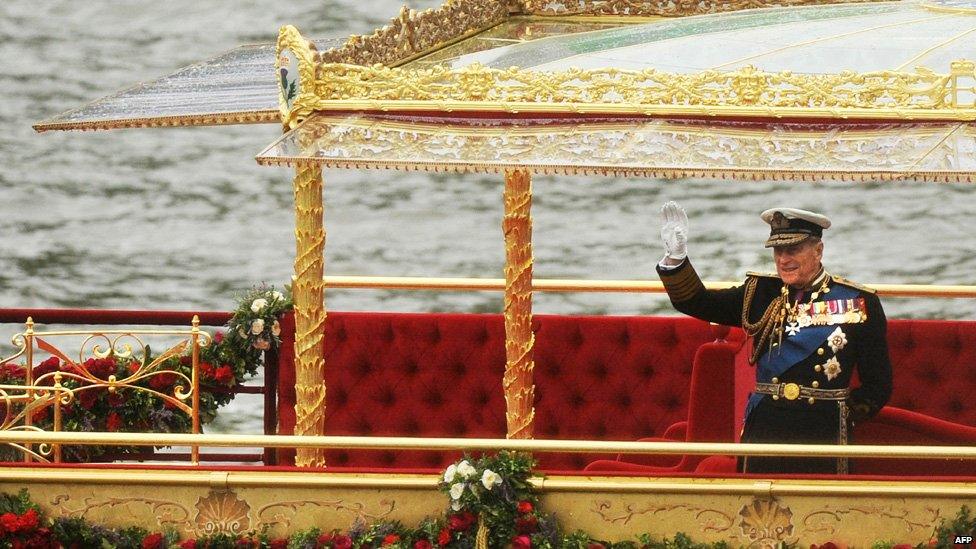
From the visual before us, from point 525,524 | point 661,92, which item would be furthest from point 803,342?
point 525,524

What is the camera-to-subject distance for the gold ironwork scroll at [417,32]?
22.2ft

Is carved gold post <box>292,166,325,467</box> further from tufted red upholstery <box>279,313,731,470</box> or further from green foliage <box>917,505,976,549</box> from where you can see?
green foliage <box>917,505,976,549</box>

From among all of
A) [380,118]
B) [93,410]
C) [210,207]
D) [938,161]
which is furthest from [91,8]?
[938,161]

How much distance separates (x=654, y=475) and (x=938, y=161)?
4.39ft

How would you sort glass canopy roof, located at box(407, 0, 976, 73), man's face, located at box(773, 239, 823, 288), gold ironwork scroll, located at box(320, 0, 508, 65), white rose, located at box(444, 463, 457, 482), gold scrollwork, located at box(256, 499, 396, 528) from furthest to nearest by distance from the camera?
gold ironwork scroll, located at box(320, 0, 508, 65), glass canopy roof, located at box(407, 0, 976, 73), man's face, located at box(773, 239, 823, 288), gold scrollwork, located at box(256, 499, 396, 528), white rose, located at box(444, 463, 457, 482)

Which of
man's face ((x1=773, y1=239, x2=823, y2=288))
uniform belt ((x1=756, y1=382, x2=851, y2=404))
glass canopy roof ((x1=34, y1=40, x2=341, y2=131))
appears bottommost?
uniform belt ((x1=756, y1=382, x2=851, y2=404))

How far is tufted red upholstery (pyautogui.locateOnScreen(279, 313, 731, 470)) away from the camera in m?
7.69

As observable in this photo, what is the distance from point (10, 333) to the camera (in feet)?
45.2

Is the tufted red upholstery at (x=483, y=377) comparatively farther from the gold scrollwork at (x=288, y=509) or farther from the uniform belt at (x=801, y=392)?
the gold scrollwork at (x=288, y=509)

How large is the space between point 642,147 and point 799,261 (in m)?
0.69

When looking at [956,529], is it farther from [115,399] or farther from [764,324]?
[115,399]

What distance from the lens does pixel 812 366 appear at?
627cm

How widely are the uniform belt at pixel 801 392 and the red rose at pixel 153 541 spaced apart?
2.05 metres

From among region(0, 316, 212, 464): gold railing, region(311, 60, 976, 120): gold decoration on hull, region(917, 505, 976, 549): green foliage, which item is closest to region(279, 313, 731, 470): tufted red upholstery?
region(0, 316, 212, 464): gold railing
